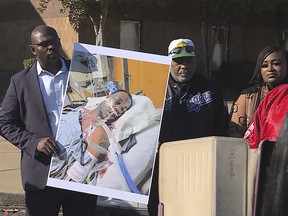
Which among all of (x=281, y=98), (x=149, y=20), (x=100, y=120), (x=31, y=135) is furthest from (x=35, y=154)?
(x=149, y=20)

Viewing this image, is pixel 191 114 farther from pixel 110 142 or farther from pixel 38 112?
pixel 38 112

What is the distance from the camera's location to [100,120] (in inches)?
125

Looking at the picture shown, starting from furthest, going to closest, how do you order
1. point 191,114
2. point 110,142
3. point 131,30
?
point 131,30 → point 191,114 → point 110,142

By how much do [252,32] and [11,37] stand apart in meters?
11.1

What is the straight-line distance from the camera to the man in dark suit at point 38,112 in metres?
3.31

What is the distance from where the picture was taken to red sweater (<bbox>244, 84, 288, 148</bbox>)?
2.37 m

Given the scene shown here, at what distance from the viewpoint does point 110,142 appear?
10.3 ft

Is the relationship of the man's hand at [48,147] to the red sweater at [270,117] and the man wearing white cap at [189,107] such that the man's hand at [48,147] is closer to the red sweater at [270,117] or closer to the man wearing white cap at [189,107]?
the man wearing white cap at [189,107]

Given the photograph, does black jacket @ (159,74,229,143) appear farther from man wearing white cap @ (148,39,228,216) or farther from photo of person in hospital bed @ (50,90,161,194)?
photo of person in hospital bed @ (50,90,161,194)

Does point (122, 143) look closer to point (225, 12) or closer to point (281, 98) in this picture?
point (281, 98)

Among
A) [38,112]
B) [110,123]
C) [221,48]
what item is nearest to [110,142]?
[110,123]

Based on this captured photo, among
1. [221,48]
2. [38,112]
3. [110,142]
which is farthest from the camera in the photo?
[221,48]

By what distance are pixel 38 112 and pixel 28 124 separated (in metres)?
0.11

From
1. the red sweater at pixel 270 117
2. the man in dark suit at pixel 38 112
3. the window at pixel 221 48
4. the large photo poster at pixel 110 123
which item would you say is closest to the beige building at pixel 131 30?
the window at pixel 221 48
